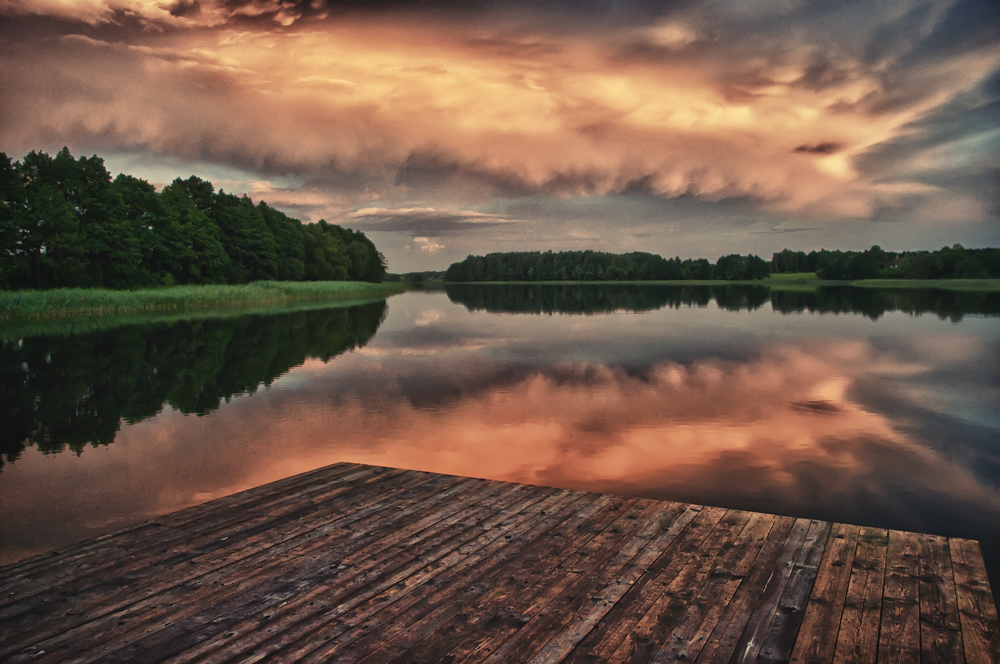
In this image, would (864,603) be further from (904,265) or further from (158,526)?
(904,265)

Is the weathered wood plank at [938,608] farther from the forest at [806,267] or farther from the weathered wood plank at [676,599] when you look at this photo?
the forest at [806,267]

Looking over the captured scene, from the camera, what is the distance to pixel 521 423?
12.9 metres

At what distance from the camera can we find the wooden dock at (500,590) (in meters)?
4.04

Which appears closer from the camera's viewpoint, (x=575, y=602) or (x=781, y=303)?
(x=575, y=602)

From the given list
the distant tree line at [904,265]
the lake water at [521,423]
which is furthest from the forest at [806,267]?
the lake water at [521,423]

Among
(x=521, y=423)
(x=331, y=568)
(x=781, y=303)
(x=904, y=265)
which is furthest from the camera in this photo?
(x=904, y=265)

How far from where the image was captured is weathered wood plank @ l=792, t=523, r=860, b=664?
3.97 meters

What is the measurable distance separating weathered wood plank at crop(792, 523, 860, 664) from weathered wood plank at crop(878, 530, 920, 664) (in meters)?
0.27

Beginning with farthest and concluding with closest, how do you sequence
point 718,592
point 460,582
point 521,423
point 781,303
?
point 781,303 < point 521,423 < point 460,582 < point 718,592

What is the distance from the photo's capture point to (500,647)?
13.2ft

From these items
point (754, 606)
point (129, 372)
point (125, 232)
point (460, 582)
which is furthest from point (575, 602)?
point (125, 232)

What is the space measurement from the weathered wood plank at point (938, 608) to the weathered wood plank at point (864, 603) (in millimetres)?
270

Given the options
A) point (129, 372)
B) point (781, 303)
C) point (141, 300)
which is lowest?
point (129, 372)

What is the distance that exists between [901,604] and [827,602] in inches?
21.3
